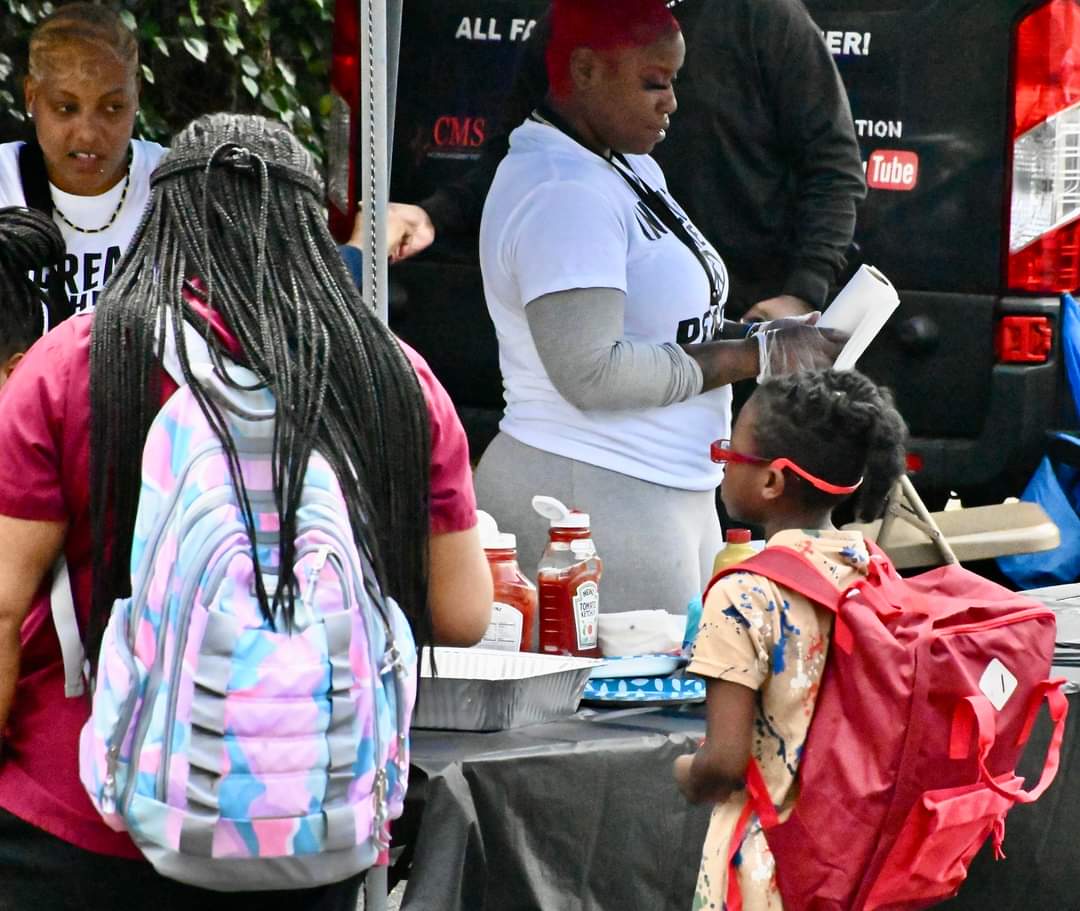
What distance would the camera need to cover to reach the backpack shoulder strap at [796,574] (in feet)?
8.27

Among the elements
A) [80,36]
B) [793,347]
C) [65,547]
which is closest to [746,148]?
[793,347]

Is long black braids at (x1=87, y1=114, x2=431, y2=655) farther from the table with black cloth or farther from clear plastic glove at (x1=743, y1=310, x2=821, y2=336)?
clear plastic glove at (x1=743, y1=310, x2=821, y2=336)

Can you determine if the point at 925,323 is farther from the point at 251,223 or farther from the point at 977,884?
the point at 251,223

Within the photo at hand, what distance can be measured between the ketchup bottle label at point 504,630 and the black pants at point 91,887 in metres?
1.13

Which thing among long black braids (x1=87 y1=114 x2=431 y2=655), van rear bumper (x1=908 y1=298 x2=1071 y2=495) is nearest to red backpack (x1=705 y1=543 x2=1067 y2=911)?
long black braids (x1=87 y1=114 x2=431 y2=655)

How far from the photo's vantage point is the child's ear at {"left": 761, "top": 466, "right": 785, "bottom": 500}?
8.70 ft

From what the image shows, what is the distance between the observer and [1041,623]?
2.70 metres

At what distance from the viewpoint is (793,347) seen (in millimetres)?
3930

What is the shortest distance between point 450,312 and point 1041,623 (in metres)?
1.80

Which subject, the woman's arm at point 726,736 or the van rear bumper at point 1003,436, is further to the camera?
the van rear bumper at point 1003,436

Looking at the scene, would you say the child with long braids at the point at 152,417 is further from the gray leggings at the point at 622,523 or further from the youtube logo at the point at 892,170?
the youtube logo at the point at 892,170

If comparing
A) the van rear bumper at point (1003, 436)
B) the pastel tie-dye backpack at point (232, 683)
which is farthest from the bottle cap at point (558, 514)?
the pastel tie-dye backpack at point (232, 683)

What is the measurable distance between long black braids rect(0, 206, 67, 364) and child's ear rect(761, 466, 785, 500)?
1.13 metres

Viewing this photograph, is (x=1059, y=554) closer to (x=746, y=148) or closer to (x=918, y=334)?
(x=918, y=334)
